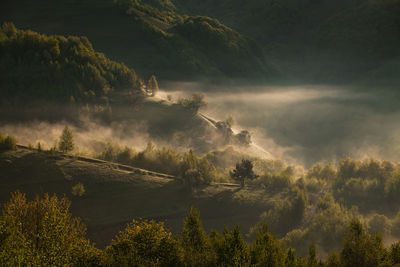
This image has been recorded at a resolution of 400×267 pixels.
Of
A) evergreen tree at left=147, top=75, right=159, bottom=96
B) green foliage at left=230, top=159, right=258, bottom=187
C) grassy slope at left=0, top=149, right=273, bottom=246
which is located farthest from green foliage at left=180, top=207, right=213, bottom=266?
evergreen tree at left=147, top=75, right=159, bottom=96

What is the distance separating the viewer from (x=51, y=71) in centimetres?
13725

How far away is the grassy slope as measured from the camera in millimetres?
62000

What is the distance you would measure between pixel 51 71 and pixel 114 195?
9330cm

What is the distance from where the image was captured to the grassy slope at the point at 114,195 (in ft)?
203

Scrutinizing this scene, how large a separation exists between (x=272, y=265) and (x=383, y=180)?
6384 cm

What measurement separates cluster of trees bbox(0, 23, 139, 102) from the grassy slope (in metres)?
70.9

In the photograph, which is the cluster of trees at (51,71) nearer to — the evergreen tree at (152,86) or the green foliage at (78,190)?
the evergreen tree at (152,86)

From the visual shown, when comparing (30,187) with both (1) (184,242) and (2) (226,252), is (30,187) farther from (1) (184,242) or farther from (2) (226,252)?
(2) (226,252)

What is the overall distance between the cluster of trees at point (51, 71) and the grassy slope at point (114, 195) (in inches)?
2790

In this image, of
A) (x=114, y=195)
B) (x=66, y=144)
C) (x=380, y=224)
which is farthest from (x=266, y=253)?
(x=66, y=144)

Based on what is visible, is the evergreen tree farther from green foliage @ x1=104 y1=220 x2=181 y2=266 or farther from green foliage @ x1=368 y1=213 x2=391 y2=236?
green foliage @ x1=104 y1=220 x2=181 y2=266

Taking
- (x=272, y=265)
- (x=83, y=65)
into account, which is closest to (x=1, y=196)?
A: (x=272, y=265)

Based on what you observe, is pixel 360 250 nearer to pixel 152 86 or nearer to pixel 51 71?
pixel 51 71

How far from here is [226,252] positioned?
114ft
